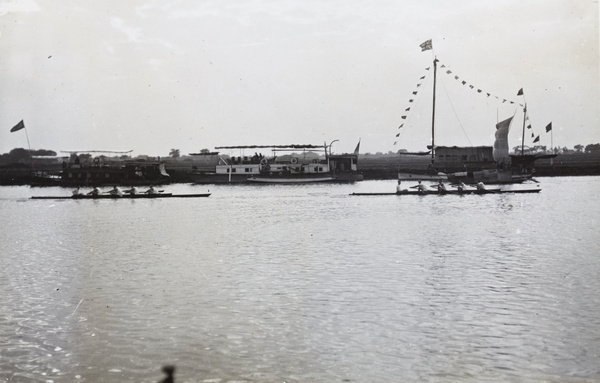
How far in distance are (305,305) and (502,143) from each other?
316 feet

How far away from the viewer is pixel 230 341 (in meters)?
13.1

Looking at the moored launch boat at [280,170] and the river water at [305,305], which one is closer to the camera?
the river water at [305,305]

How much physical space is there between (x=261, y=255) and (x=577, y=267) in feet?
38.1

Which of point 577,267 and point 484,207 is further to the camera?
point 484,207

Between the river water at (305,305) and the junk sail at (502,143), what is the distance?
71.4m

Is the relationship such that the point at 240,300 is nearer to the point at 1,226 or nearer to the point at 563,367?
the point at 563,367

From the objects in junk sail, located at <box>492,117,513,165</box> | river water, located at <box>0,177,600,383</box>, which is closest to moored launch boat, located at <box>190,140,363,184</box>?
junk sail, located at <box>492,117,513,165</box>

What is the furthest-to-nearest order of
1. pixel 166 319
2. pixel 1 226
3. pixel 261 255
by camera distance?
pixel 1 226
pixel 261 255
pixel 166 319

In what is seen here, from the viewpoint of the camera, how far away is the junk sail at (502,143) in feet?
340

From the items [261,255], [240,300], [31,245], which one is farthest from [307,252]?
[31,245]

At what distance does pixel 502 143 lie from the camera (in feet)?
346

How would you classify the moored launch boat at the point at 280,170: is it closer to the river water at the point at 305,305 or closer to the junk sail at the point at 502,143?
the junk sail at the point at 502,143

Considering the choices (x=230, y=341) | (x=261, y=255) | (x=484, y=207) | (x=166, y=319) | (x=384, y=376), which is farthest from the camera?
(x=484, y=207)

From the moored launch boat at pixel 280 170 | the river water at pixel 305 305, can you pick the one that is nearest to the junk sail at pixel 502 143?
the moored launch boat at pixel 280 170
